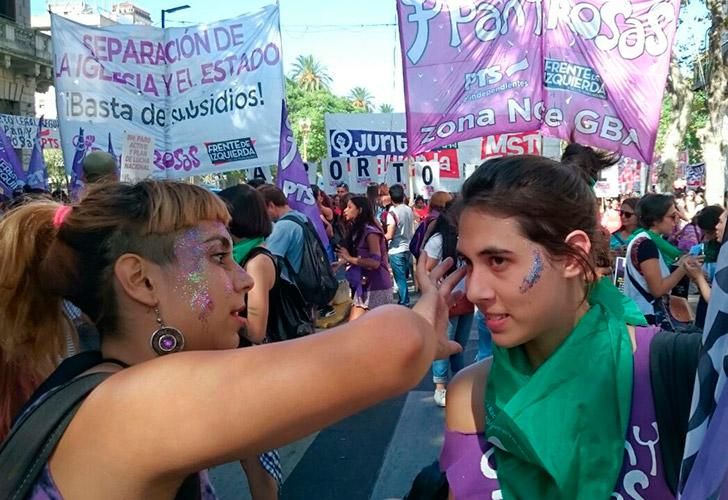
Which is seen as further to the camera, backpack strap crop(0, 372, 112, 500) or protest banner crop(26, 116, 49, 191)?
protest banner crop(26, 116, 49, 191)

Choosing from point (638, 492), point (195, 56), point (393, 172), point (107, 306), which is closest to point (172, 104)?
point (195, 56)

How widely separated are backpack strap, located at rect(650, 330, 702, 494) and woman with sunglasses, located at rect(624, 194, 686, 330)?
3.72 meters

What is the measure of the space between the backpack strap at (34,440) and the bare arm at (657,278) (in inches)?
177

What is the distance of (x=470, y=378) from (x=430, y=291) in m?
0.28

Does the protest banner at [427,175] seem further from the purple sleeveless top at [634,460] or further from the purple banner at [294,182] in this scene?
the purple sleeveless top at [634,460]

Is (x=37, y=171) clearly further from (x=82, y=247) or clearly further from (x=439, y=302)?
(x=439, y=302)

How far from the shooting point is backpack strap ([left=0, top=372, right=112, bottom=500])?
4.18 ft

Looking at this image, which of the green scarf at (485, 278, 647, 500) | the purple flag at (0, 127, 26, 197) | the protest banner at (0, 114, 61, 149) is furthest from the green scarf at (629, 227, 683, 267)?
the protest banner at (0, 114, 61, 149)

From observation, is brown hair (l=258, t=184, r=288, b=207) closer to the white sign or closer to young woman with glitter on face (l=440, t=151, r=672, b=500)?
young woman with glitter on face (l=440, t=151, r=672, b=500)

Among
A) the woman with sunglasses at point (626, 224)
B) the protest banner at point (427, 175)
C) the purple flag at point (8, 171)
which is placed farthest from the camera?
the protest banner at point (427, 175)

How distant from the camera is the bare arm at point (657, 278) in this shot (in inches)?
199

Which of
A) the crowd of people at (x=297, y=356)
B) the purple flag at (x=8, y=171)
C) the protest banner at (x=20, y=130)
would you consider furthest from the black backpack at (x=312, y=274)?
the protest banner at (x=20, y=130)

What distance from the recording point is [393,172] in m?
16.2

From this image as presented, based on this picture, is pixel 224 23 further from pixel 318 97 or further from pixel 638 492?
pixel 318 97
